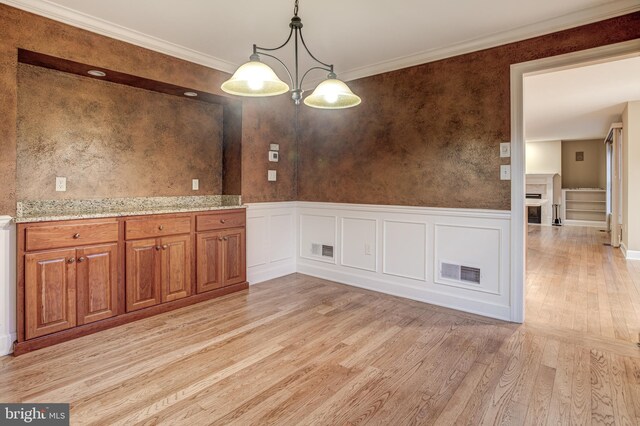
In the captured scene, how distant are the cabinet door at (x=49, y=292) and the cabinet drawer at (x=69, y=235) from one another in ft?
0.21

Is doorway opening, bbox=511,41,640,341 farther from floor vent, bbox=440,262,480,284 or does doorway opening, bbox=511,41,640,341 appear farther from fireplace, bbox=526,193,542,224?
fireplace, bbox=526,193,542,224

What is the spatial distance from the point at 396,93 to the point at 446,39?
74 centimetres

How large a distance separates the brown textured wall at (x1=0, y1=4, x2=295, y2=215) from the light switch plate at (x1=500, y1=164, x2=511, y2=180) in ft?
10.2

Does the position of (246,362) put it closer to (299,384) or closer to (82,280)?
(299,384)

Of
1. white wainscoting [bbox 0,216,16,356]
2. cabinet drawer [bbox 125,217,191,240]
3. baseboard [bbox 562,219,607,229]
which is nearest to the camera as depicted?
white wainscoting [bbox 0,216,16,356]

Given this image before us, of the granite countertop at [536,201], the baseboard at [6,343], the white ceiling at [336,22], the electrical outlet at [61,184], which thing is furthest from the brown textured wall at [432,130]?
the granite countertop at [536,201]

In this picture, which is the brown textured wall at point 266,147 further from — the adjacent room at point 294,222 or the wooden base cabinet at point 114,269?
the wooden base cabinet at point 114,269

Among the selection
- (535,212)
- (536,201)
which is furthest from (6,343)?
(535,212)

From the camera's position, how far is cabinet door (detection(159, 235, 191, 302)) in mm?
3338

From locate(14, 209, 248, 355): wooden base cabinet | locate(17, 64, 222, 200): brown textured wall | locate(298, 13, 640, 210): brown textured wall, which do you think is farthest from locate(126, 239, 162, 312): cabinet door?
locate(298, 13, 640, 210): brown textured wall

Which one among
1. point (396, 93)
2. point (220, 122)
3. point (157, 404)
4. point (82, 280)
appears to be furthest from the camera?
point (220, 122)

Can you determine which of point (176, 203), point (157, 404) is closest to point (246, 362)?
point (157, 404)

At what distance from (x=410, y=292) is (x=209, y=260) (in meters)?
2.16

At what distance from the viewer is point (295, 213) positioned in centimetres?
493
